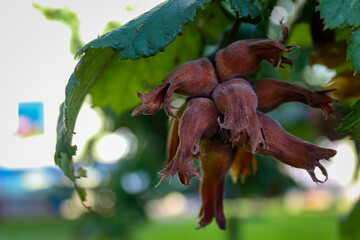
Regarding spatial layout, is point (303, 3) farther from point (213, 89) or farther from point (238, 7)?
point (213, 89)

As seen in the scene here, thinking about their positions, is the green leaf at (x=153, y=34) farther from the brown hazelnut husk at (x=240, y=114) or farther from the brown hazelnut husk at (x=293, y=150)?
the brown hazelnut husk at (x=293, y=150)

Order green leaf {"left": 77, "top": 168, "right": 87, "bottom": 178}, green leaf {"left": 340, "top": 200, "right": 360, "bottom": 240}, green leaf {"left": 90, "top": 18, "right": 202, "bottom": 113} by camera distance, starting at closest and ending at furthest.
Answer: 1. green leaf {"left": 77, "top": 168, "right": 87, "bottom": 178}
2. green leaf {"left": 90, "top": 18, "right": 202, "bottom": 113}
3. green leaf {"left": 340, "top": 200, "right": 360, "bottom": 240}

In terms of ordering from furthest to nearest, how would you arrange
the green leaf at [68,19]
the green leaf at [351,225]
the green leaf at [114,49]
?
the green leaf at [351,225], the green leaf at [68,19], the green leaf at [114,49]

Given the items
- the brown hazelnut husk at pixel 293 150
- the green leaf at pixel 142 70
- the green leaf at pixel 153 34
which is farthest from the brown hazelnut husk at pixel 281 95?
the green leaf at pixel 142 70

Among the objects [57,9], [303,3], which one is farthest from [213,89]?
[57,9]

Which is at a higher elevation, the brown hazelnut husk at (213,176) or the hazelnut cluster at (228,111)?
the hazelnut cluster at (228,111)

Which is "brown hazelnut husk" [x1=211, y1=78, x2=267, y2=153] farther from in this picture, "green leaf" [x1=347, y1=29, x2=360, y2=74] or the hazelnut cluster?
"green leaf" [x1=347, y1=29, x2=360, y2=74]

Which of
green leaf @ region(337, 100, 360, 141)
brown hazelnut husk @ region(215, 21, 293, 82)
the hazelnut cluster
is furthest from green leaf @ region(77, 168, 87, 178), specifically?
green leaf @ region(337, 100, 360, 141)
